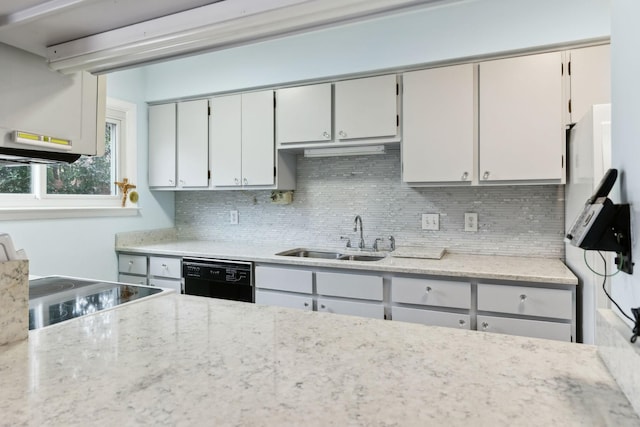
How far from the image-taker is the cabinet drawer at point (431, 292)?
219cm

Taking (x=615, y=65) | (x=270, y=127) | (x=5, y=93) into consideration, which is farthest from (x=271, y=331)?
(x=270, y=127)

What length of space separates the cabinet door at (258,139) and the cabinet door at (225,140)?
6 cm

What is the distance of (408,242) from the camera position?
9.68ft

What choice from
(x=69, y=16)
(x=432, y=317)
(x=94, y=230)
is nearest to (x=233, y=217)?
(x=94, y=230)

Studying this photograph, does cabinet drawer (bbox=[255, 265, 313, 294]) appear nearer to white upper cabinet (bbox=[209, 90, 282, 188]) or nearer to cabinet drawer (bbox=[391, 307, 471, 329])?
cabinet drawer (bbox=[391, 307, 471, 329])

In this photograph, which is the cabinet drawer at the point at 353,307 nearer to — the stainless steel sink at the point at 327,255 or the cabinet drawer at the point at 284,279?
the cabinet drawer at the point at 284,279

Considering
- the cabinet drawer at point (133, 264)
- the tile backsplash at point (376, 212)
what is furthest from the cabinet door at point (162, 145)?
the cabinet drawer at point (133, 264)

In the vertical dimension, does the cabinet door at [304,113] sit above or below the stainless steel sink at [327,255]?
above

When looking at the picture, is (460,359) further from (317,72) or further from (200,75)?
(200,75)

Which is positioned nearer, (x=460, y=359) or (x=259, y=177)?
(x=460, y=359)

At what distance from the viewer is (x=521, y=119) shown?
91.9 inches

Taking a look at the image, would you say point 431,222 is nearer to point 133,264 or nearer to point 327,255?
point 327,255

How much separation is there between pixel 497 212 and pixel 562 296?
0.84 m

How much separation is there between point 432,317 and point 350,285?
54 centimetres
